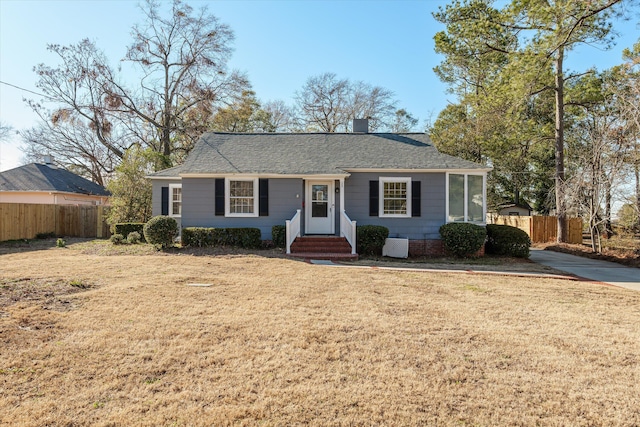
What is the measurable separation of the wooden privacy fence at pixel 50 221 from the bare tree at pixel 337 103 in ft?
60.7

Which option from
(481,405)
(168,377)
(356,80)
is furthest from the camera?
(356,80)

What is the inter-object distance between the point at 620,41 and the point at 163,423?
781 inches

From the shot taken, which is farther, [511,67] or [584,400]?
[511,67]

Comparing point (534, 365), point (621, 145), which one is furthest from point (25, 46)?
point (621, 145)

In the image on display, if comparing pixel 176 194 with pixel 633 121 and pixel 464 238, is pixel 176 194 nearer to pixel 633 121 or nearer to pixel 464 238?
pixel 464 238

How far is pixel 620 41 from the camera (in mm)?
14680

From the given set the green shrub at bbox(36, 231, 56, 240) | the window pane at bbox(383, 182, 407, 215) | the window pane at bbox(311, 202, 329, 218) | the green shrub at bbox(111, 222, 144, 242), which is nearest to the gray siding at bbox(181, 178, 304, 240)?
the window pane at bbox(311, 202, 329, 218)

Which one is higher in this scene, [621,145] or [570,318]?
[621,145]

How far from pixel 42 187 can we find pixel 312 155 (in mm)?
16572

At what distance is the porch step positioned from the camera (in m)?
Answer: 11.4

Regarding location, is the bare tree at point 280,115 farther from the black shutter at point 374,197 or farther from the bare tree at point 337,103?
the black shutter at point 374,197

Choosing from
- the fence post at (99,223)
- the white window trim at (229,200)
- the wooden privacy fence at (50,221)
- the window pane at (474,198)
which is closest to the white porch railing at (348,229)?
the white window trim at (229,200)

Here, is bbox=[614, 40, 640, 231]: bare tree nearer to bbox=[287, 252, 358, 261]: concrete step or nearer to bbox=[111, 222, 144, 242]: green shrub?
bbox=[287, 252, 358, 261]: concrete step

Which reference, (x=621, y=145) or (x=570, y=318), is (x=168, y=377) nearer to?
(x=570, y=318)
